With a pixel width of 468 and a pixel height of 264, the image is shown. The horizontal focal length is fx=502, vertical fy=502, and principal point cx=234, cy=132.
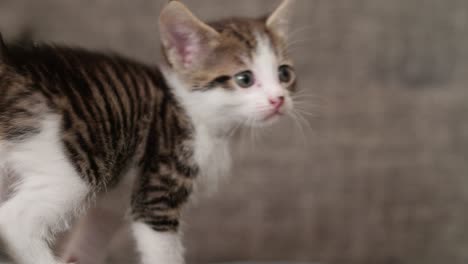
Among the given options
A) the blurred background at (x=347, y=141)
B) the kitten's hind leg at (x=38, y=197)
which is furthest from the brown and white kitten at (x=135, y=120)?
the blurred background at (x=347, y=141)

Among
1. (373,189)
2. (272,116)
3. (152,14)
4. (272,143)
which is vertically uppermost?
(152,14)

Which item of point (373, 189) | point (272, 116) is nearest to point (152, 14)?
point (272, 116)

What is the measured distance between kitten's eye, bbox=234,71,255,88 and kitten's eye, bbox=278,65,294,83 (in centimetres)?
7

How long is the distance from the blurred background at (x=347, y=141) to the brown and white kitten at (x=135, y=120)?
0.61 meters

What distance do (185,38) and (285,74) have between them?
22 centimetres

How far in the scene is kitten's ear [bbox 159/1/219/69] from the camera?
94 cm

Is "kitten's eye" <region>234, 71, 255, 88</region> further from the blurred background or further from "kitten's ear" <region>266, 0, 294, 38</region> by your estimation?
the blurred background

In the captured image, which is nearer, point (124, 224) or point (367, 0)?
point (124, 224)

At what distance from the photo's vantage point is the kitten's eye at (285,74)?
1.02 metres

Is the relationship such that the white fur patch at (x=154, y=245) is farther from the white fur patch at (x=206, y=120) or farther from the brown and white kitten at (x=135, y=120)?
the white fur patch at (x=206, y=120)

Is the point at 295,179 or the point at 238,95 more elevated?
the point at 238,95

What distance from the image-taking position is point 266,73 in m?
0.98

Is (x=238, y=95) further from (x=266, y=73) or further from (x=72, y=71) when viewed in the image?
(x=72, y=71)

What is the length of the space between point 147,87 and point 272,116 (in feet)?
0.84
